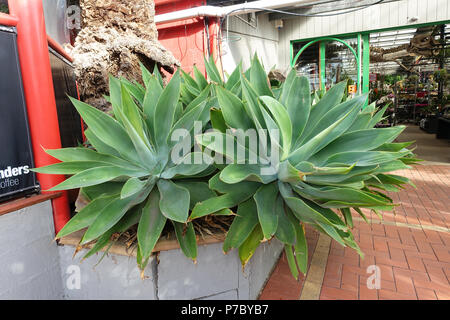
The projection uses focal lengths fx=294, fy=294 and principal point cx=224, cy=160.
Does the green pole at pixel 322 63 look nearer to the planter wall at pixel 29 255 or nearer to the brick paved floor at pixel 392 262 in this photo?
the brick paved floor at pixel 392 262

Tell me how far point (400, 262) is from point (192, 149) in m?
2.18

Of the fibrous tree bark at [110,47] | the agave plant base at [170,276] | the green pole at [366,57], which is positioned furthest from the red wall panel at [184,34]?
the agave plant base at [170,276]

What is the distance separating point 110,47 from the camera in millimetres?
2846

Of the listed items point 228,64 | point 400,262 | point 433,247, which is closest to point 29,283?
point 400,262

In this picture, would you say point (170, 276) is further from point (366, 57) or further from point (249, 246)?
point (366, 57)

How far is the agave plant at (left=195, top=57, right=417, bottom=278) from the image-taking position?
152cm

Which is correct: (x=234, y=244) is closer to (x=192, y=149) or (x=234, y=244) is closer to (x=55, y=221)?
(x=192, y=149)

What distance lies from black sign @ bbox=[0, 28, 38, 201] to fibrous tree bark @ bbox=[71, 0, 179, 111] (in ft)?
2.89

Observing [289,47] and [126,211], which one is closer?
[126,211]

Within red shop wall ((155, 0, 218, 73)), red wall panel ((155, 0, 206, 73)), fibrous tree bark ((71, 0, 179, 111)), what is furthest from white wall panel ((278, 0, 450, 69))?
fibrous tree bark ((71, 0, 179, 111))

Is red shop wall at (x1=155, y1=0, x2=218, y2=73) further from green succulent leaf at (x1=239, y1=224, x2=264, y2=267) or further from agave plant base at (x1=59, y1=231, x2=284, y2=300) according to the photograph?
green succulent leaf at (x1=239, y1=224, x2=264, y2=267)

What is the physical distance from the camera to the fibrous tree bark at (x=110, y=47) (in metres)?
2.82

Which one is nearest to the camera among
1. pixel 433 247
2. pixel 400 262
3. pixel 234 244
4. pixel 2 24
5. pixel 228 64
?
pixel 234 244

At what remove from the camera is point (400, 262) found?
267cm
